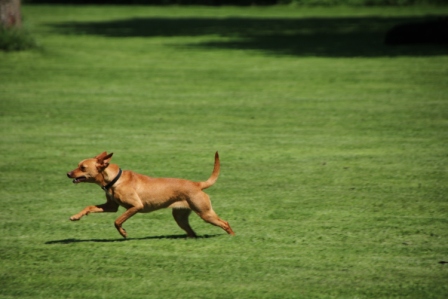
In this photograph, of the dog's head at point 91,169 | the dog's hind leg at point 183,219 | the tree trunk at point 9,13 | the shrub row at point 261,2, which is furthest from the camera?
the shrub row at point 261,2

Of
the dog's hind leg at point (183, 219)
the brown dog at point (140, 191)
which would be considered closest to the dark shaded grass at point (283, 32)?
the dog's hind leg at point (183, 219)

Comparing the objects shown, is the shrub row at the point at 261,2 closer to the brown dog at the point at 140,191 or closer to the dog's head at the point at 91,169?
the brown dog at the point at 140,191

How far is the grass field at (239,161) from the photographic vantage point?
22.2 ft

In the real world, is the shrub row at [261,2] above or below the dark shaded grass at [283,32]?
above

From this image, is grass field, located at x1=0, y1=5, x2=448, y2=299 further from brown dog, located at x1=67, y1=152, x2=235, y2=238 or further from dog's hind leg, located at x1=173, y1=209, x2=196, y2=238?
brown dog, located at x1=67, y1=152, x2=235, y2=238

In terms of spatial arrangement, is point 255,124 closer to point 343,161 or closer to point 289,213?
point 343,161

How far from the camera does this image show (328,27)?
30266mm

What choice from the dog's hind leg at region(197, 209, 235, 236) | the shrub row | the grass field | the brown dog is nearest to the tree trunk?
the grass field

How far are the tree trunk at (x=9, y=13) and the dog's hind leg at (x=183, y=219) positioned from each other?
1613 cm

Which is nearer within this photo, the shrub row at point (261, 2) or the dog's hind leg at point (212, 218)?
the dog's hind leg at point (212, 218)

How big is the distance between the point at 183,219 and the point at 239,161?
4.00m

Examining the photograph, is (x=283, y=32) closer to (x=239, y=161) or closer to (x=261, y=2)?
(x=261, y=2)

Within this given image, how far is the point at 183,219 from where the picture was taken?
7652 mm

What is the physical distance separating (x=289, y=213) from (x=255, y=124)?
551 cm
